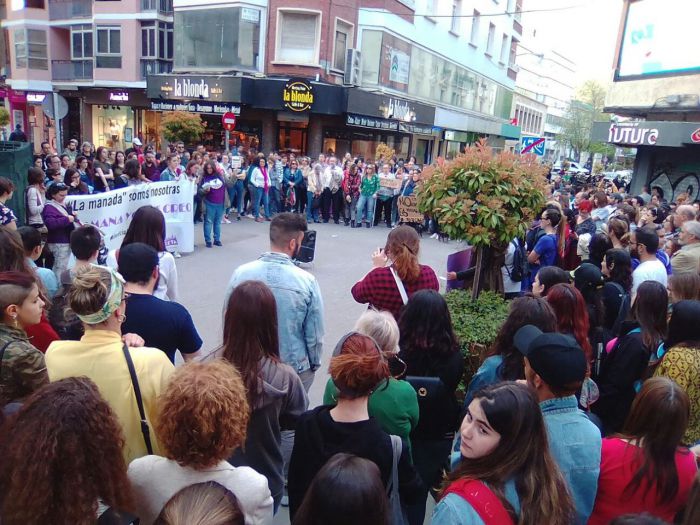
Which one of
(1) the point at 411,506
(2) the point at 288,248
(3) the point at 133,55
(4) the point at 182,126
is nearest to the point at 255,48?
(4) the point at 182,126

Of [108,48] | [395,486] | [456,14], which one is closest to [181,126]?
[108,48]

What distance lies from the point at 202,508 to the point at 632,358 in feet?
9.63

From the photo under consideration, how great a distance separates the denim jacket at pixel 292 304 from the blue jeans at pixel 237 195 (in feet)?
35.9

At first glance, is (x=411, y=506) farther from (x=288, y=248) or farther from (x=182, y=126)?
(x=182, y=126)

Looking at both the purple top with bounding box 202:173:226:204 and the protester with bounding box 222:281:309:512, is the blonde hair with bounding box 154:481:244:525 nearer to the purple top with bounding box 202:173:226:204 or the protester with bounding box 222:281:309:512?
the protester with bounding box 222:281:309:512

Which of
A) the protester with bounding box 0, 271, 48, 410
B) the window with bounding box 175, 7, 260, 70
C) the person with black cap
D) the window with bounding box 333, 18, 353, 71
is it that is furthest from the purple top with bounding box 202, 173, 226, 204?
the window with bounding box 333, 18, 353, 71

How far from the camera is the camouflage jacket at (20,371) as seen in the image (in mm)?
Result: 2531

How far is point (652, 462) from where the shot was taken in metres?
2.26

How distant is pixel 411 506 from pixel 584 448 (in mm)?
1195

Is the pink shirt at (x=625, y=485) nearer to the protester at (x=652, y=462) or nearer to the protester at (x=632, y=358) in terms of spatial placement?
the protester at (x=652, y=462)

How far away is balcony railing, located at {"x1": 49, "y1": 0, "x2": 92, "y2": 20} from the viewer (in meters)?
27.6

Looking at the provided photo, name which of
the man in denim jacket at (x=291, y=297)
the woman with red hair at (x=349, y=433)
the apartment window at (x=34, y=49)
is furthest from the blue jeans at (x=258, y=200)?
the apartment window at (x=34, y=49)

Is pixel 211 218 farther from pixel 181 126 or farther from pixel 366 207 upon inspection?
pixel 181 126

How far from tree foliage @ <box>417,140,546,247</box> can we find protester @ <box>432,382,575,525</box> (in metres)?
2.81
